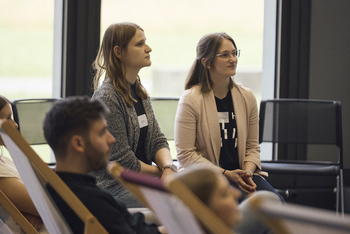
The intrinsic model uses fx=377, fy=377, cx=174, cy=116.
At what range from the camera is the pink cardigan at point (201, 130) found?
2.29 meters

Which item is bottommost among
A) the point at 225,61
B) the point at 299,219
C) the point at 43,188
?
the point at 43,188

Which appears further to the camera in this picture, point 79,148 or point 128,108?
point 128,108

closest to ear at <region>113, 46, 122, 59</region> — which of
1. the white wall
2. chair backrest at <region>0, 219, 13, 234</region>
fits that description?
chair backrest at <region>0, 219, 13, 234</region>

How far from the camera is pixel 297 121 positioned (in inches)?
119

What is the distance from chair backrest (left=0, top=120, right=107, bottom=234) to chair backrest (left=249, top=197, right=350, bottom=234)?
57 centimetres

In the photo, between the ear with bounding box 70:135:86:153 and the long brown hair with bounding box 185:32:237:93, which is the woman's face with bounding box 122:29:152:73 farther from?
the ear with bounding box 70:135:86:153

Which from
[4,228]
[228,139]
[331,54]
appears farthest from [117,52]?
[331,54]

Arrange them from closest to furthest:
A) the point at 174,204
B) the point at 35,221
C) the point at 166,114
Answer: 1. the point at 174,204
2. the point at 35,221
3. the point at 166,114

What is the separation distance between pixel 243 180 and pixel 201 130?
1.31 feet

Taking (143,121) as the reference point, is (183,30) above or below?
above

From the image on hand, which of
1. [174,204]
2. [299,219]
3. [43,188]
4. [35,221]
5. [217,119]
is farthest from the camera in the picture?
[217,119]

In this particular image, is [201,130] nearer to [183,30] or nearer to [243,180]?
[243,180]

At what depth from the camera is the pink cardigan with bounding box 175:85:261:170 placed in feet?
7.52

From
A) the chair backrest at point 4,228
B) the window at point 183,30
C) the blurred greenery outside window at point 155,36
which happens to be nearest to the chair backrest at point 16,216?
the chair backrest at point 4,228
